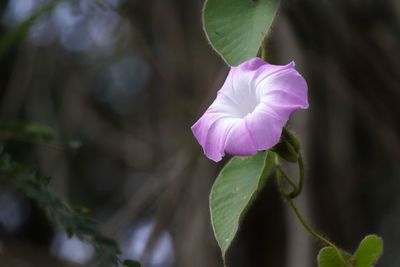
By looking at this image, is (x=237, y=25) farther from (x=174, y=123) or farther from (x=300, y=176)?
(x=174, y=123)

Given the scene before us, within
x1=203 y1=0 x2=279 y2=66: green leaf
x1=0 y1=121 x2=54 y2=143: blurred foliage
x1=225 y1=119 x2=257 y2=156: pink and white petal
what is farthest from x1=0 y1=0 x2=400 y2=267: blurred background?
x1=225 y1=119 x2=257 y2=156: pink and white petal

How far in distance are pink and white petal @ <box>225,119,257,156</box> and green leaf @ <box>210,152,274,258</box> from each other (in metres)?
0.06

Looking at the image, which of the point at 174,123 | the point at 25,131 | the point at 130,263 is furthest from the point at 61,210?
the point at 174,123

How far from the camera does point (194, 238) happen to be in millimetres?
1997

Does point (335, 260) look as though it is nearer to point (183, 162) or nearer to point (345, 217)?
point (183, 162)

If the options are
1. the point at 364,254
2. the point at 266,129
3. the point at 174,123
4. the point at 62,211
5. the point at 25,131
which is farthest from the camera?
the point at 174,123

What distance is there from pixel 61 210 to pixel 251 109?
1.08 feet

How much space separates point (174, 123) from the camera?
2.51 metres

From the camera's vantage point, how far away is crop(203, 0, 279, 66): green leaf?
837 mm

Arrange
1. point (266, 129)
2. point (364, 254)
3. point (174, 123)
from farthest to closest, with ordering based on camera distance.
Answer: point (174, 123)
point (364, 254)
point (266, 129)

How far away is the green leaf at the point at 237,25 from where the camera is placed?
84 cm

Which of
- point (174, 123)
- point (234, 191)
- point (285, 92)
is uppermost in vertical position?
point (285, 92)

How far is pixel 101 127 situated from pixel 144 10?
1.62ft

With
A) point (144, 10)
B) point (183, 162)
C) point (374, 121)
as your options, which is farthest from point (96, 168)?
point (374, 121)
